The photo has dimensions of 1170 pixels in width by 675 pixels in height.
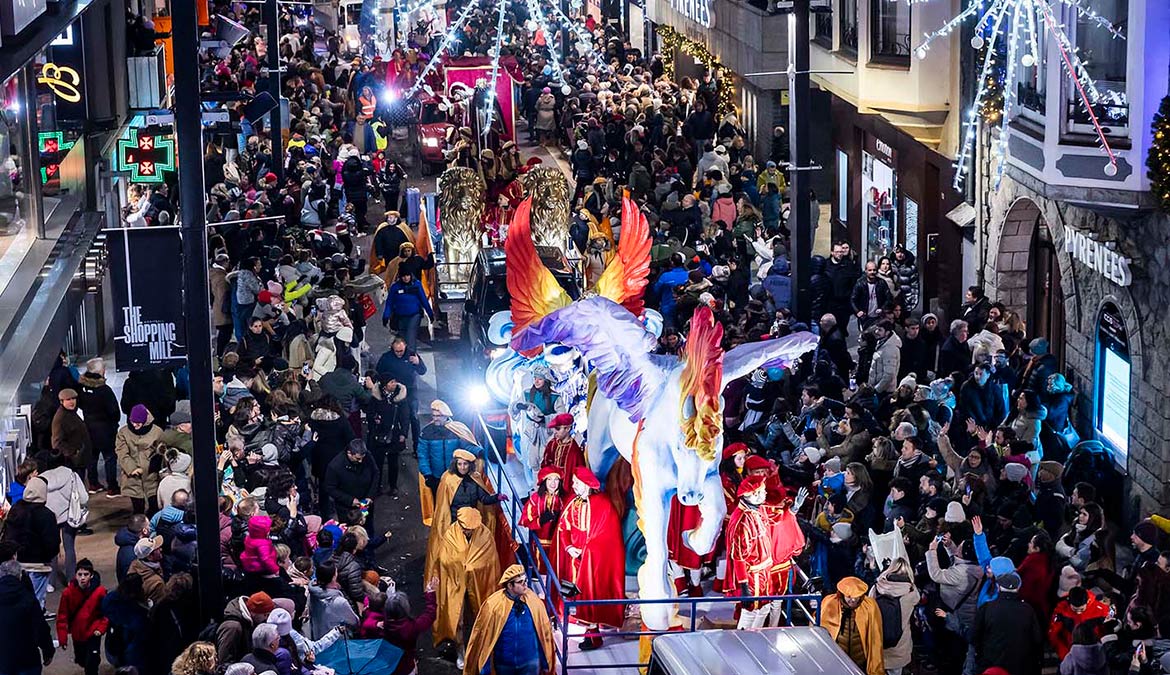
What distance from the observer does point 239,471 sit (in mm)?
18875

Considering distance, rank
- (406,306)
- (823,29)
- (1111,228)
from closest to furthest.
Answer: (1111,228) → (406,306) → (823,29)

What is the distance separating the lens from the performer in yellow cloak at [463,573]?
1745cm

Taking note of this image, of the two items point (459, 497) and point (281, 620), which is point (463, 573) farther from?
point (281, 620)

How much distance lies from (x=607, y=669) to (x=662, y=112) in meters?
26.7

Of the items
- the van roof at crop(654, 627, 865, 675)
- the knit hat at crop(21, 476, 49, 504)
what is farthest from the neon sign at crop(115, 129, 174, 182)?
the van roof at crop(654, 627, 865, 675)

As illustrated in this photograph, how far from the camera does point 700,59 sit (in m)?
49.6

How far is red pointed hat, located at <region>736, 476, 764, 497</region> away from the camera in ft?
51.1

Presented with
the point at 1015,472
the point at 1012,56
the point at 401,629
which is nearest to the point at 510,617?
the point at 401,629

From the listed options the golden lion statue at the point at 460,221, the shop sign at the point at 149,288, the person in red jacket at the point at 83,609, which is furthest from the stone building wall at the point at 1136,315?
the person in red jacket at the point at 83,609

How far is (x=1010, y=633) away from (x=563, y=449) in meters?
4.09

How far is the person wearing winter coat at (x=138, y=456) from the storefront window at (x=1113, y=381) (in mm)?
9477

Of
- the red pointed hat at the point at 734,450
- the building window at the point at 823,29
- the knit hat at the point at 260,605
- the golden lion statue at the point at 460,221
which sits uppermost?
the building window at the point at 823,29

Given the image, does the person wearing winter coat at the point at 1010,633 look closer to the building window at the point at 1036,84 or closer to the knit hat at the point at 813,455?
the knit hat at the point at 813,455

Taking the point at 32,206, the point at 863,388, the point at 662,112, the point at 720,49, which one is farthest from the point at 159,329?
the point at 720,49
